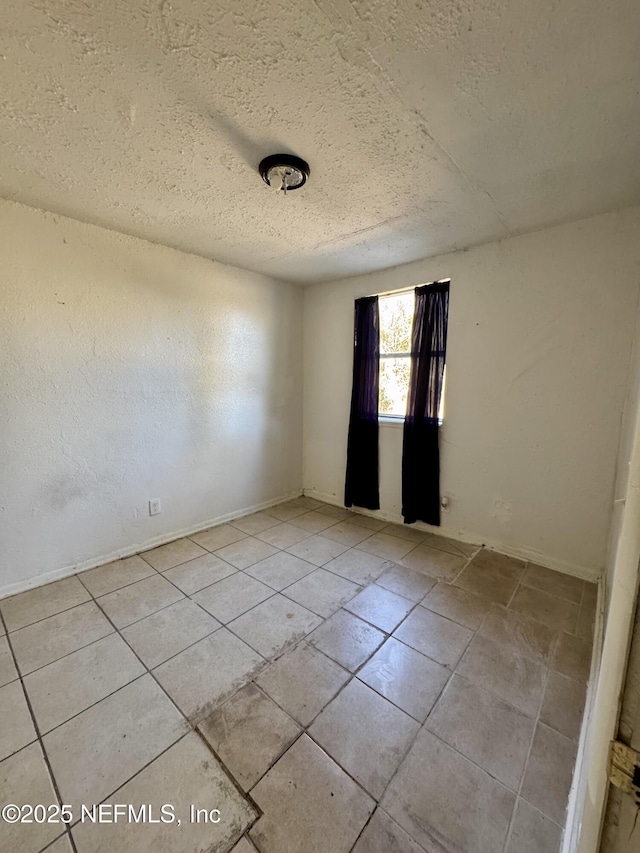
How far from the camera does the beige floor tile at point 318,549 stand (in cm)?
247

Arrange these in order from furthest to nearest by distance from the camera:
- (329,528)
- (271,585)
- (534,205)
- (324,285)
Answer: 1. (324,285)
2. (329,528)
3. (271,585)
4. (534,205)

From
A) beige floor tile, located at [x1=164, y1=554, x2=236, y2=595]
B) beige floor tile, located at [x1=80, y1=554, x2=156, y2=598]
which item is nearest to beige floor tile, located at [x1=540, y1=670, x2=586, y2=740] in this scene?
beige floor tile, located at [x1=164, y1=554, x2=236, y2=595]

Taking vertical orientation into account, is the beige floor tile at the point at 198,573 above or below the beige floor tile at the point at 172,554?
above

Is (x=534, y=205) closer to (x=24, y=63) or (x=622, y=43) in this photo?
(x=622, y=43)

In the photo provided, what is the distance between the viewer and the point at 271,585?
7.00 feet

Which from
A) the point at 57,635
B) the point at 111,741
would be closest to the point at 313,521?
the point at 57,635

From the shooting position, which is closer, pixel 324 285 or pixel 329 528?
pixel 329 528

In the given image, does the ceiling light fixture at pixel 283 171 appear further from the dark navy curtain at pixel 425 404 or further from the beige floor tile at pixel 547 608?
the beige floor tile at pixel 547 608

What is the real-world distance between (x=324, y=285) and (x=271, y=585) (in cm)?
287

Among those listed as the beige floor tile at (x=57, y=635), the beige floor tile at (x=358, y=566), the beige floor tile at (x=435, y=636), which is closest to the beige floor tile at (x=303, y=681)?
the beige floor tile at (x=435, y=636)

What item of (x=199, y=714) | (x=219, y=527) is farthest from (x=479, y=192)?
(x=219, y=527)

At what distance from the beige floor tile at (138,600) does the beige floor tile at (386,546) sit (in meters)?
1.40

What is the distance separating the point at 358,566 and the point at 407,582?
36 centimetres

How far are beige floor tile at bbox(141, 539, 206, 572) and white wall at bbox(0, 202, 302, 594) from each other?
0.40ft
